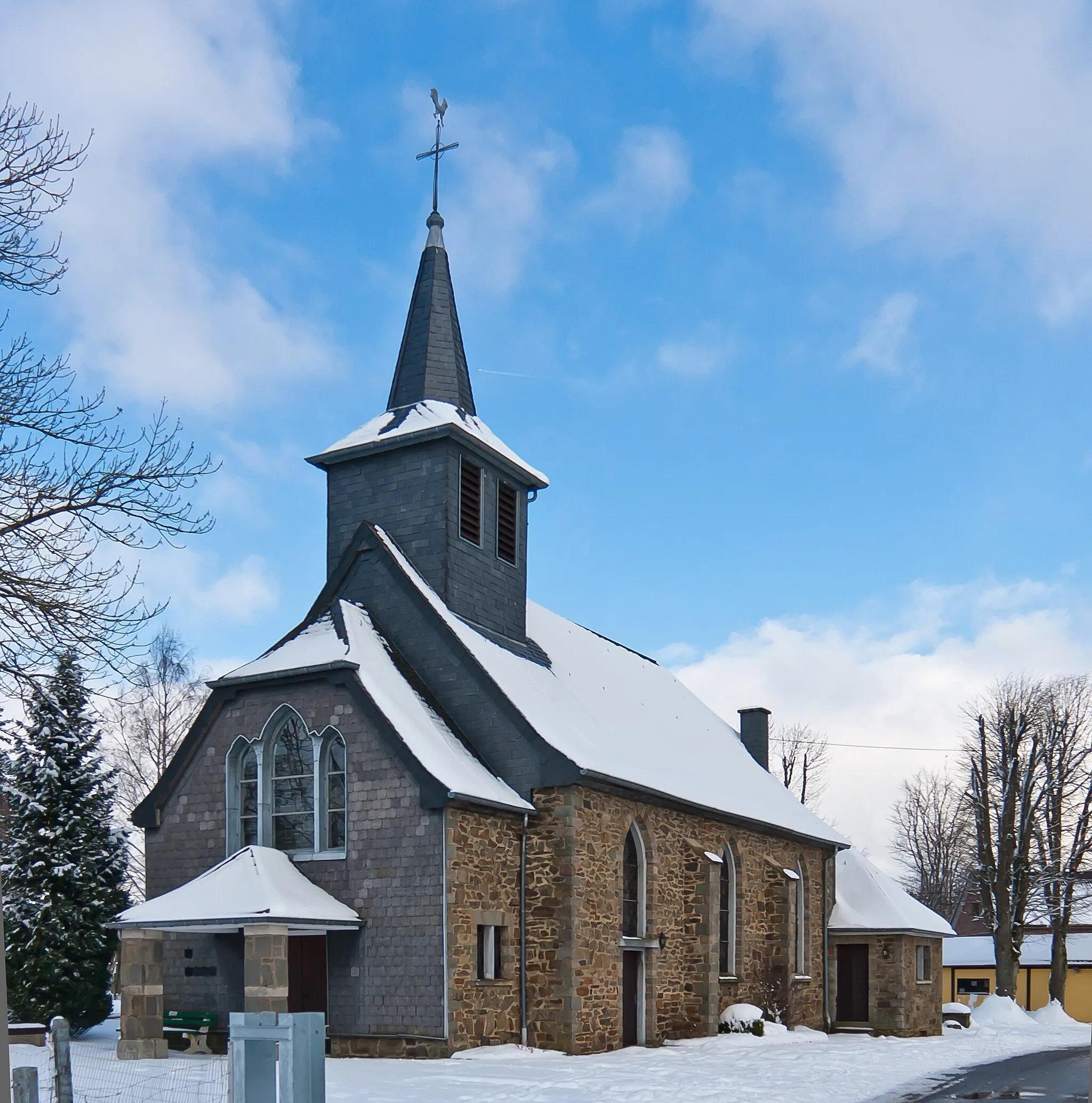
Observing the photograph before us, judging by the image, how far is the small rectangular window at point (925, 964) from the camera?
33062 millimetres

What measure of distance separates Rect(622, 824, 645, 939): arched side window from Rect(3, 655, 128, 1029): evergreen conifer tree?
9811mm

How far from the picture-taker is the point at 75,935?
23500mm

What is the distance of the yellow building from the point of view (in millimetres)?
47750

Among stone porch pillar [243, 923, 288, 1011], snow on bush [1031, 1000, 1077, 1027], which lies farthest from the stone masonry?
stone porch pillar [243, 923, 288, 1011]

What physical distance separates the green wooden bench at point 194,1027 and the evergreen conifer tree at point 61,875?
143 inches

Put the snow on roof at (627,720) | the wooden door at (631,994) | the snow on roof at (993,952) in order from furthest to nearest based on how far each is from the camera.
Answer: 1. the snow on roof at (993,952)
2. the wooden door at (631,994)
3. the snow on roof at (627,720)

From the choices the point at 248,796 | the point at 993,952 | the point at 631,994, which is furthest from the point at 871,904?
the point at 993,952

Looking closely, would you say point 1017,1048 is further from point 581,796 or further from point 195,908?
point 195,908

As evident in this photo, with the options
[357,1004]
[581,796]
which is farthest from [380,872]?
[581,796]

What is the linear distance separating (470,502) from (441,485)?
1117mm

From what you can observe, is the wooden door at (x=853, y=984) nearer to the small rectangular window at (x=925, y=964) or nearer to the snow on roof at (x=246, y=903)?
the small rectangular window at (x=925, y=964)

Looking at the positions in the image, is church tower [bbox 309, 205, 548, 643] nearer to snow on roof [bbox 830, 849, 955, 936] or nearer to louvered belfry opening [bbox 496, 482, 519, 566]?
louvered belfry opening [bbox 496, 482, 519, 566]

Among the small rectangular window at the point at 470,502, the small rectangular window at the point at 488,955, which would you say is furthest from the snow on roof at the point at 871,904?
the small rectangular window at the point at 470,502

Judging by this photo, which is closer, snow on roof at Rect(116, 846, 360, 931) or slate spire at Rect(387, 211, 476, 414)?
snow on roof at Rect(116, 846, 360, 931)
